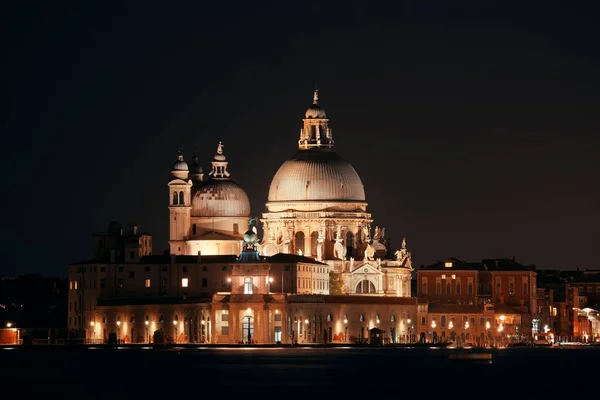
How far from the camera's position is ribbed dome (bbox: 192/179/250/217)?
18938cm

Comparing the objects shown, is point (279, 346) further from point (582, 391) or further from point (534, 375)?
point (582, 391)

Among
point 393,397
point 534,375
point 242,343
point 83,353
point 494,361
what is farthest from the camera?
point 242,343

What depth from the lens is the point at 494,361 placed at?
14288 centimetres

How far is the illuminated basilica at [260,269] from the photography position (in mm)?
173000

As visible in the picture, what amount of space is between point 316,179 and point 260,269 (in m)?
19.7

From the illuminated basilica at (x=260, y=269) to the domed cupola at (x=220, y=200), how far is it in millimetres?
86

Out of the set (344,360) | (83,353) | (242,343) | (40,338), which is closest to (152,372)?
(344,360)

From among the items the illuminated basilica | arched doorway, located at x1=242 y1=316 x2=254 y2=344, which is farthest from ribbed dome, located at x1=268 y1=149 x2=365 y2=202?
arched doorway, located at x1=242 y1=316 x2=254 y2=344

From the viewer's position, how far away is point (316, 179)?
191 m

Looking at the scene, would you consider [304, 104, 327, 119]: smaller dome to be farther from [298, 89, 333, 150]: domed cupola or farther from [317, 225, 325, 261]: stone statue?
[317, 225, 325, 261]: stone statue

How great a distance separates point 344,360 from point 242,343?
2896 cm

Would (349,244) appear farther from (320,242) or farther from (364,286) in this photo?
(364,286)

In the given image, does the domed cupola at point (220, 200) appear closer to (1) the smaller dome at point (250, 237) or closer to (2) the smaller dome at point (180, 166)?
(2) the smaller dome at point (180, 166)

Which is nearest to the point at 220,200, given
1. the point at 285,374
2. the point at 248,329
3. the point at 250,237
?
the point at 250,237
